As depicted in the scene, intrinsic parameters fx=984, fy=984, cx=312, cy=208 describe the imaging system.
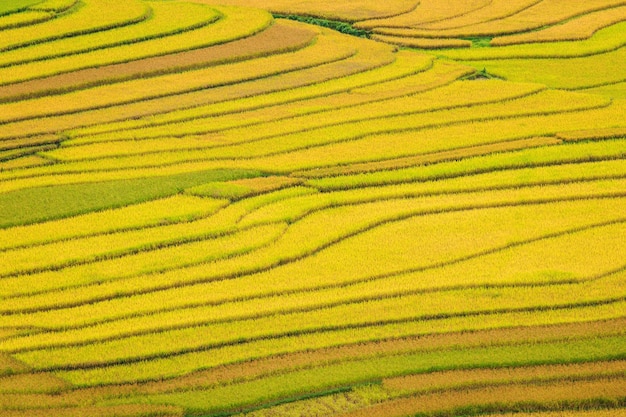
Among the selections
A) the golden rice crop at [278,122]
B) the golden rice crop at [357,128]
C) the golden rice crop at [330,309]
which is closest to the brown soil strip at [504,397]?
the golden rice crop at [330,309]

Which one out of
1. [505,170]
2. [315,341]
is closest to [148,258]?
[315,341]

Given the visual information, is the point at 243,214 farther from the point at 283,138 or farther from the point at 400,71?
the point at 400,71

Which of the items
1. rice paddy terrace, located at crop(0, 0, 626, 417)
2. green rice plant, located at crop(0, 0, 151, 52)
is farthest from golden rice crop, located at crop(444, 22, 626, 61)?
green rice plant, located at crop(0, 0, 151, 52)

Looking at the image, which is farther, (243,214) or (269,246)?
(243,214)

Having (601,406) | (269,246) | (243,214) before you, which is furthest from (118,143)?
(601,406)

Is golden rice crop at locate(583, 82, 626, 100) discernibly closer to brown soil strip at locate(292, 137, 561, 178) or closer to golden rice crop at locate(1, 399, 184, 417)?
brown soil strip at locate(292, 137, 561, 178)

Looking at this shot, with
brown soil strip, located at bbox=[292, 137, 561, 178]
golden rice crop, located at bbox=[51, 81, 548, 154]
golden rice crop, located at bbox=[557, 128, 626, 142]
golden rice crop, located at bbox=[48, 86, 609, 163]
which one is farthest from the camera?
golden rice crop, located at bbox=[557, 128, 626, 142]
